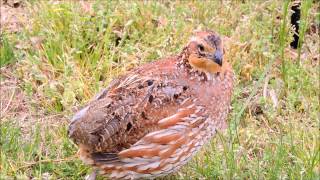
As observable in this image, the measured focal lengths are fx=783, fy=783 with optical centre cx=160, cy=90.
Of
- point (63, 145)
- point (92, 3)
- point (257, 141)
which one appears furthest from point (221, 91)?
point (92, 3)

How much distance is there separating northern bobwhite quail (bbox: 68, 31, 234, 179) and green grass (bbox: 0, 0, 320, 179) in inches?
14.5

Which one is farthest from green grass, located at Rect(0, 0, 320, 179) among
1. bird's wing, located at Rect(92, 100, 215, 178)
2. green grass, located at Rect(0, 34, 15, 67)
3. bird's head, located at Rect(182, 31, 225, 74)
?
bird's head, located at Rect(182, 31, 225, 74)

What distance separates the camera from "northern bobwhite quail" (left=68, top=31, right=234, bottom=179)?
528cm

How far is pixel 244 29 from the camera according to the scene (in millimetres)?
7180

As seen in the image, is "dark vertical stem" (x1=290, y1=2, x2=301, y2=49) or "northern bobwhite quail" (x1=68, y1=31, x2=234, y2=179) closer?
"northern bobwhite quail" (x1=68, y1=31, x2=234, y2=179)

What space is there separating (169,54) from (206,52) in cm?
153

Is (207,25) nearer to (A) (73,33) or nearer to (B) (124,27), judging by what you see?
(B) (124,27)

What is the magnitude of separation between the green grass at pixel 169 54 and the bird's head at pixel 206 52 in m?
0.48

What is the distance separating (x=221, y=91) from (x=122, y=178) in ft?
3.02

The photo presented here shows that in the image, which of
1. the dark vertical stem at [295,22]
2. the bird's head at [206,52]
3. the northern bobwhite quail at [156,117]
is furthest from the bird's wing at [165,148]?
the dark vertical stem at [295,22]

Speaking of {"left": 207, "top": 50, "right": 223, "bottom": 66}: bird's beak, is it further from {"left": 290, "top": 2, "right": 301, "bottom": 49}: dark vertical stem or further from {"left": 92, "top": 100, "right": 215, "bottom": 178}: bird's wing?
{"left": 290, "top": 2, "right": 301, "bottom": 49}: dark vertical stem

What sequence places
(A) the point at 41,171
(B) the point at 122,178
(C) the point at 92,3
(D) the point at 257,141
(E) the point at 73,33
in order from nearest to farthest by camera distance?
1. (B) the point at 122,178
2. (A) the point at 41,171
3. (D) the point at 257,141
4. (E) the point at 73,33
5. (C) the point at 92,3

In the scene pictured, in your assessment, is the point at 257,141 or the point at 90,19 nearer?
the point at 257,141

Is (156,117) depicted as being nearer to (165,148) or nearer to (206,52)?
(165,148)
